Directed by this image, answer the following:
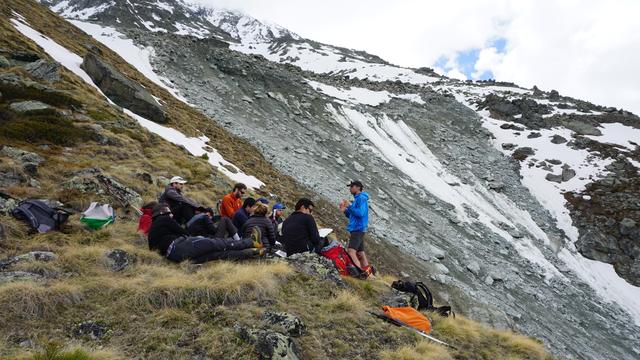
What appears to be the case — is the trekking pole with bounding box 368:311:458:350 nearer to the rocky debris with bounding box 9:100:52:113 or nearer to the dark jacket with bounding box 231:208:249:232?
the dark jacket with bounding box 231:208:249:232

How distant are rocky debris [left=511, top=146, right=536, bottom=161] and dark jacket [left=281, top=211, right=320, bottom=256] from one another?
35931 millimetres

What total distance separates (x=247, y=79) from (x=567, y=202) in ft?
98.1

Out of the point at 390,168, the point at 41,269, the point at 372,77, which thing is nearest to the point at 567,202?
the point at 390,168

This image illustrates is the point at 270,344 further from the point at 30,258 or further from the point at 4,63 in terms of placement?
the point at 4,63

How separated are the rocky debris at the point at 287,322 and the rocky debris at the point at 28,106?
11833mm

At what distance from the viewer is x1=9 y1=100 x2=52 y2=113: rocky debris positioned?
12312 millimetres

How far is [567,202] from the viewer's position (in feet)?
108

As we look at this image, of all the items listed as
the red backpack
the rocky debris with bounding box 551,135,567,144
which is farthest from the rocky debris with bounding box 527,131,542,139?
the red backpack

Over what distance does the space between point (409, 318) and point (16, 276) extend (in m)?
6.42

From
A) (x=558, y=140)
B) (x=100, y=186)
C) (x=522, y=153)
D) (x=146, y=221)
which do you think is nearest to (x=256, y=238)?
(x=146, y=221)

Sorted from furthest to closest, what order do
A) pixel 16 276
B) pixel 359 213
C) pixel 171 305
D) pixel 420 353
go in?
pixel 359 213
pixel 420 353
pixel 171 305
pixel 16 276

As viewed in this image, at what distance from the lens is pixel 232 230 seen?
358 inches

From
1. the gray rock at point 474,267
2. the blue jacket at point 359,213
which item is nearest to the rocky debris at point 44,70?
the blue jacket at point 359,213

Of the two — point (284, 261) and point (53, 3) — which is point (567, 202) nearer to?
point (284, 261)
